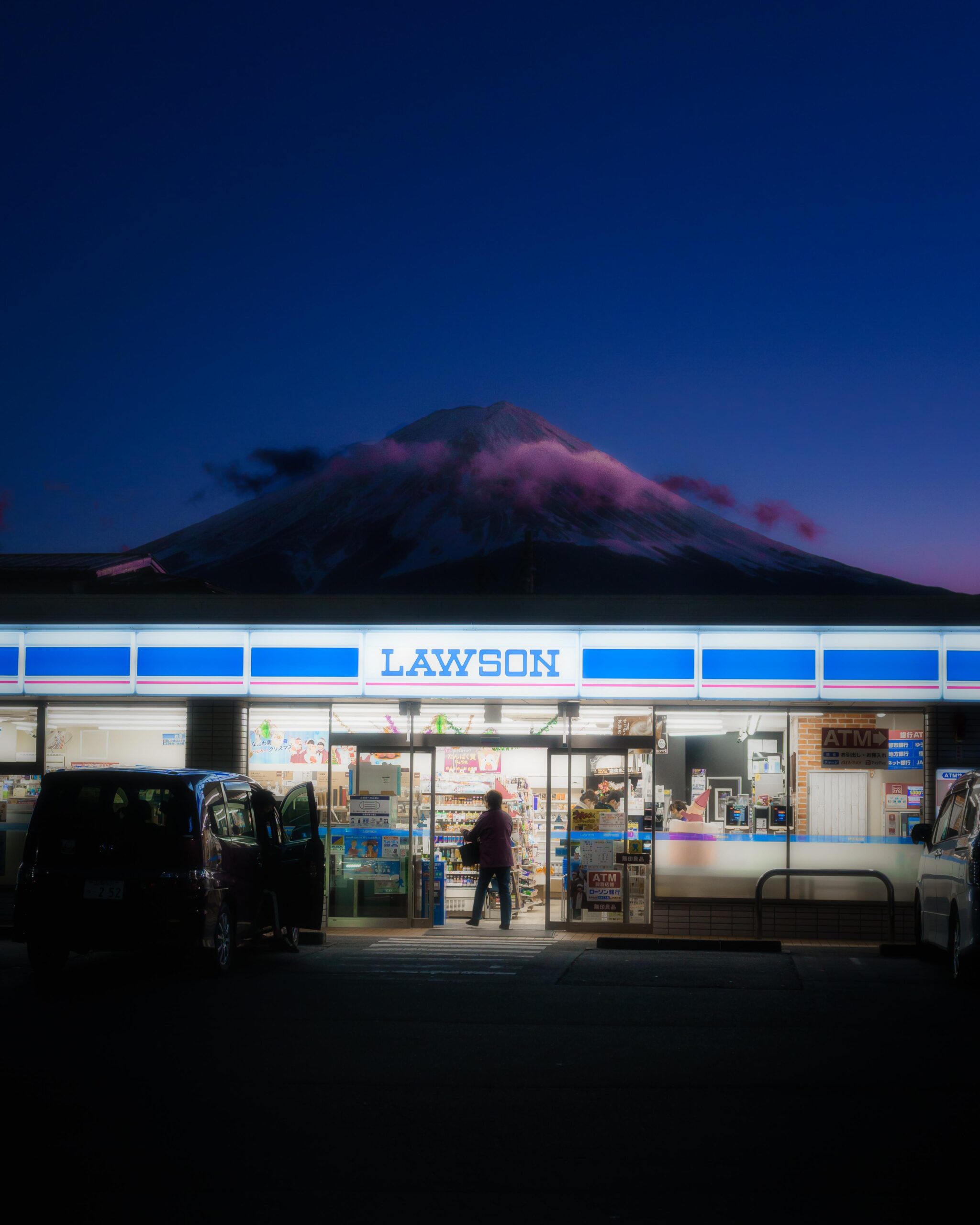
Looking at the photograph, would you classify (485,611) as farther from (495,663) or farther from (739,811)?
(739,811)

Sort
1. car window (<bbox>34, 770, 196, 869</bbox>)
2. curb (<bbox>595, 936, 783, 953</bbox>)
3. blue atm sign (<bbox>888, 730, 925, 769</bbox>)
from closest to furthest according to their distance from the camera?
car window (<bbox>34, 770, 196, 869</bbox>)
curb (<bbox>595, 936, 783, 953</bbox>)
blue atm sign (<bbox>888, 730, 925, 769</bbox>)

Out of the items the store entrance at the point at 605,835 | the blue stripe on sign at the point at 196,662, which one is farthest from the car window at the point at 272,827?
the store entrance at the point at 605,835

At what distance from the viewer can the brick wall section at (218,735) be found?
16.1 metres

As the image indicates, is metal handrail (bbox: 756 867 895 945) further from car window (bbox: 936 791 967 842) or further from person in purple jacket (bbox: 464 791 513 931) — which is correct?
person in purple jacket (bbox: 464 791 513 931)

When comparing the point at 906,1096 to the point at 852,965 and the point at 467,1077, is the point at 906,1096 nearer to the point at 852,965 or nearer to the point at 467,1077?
the point at 467,1077

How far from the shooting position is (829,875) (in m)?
14.8

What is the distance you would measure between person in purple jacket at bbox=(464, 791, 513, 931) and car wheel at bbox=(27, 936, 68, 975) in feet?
18.4

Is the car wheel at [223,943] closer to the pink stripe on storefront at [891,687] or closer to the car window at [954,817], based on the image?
the car window at [954,817]

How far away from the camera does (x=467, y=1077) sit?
23.2 feet

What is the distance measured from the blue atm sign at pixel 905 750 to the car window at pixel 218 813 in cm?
828

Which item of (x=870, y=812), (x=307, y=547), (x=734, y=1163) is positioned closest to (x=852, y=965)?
(x=870, y=812)

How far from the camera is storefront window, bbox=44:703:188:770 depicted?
16.5m

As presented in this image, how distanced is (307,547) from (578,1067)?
5089 inches

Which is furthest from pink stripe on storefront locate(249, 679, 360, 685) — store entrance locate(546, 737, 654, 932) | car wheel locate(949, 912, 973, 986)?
car wheel locate(949, 912, 973, 986)
